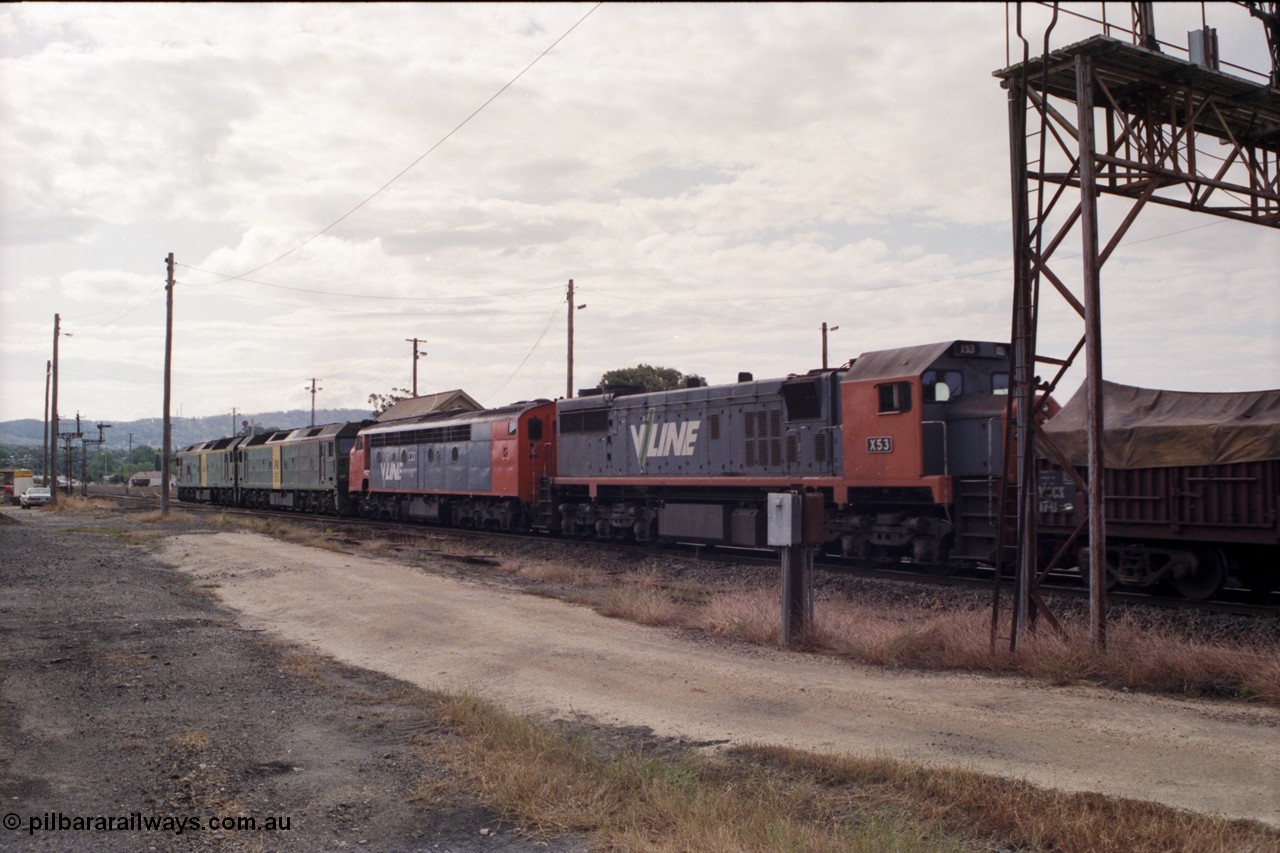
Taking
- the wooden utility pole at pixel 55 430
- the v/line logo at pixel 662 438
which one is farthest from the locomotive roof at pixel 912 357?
the wooden utility pole at pixel 55 430

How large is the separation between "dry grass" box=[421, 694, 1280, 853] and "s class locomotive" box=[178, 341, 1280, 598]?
4636 millimetres

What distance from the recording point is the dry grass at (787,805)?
527 centimetres

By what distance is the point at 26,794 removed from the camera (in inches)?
242

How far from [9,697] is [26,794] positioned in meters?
3.00

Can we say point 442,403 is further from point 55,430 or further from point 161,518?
point 55,430

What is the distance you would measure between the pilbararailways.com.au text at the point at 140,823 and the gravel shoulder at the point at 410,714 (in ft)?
0.24

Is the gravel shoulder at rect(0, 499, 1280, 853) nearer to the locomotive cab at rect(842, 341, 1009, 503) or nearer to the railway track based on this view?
the railway track

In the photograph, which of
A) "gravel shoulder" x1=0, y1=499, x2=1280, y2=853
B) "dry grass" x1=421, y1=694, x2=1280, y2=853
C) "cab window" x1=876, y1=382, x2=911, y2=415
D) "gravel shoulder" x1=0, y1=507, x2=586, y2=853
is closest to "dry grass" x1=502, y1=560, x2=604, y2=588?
"gravel shoulder" x1=0, y1=499, x2=1280, y2=853

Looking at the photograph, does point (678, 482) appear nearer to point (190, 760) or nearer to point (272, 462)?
point (190, 760)

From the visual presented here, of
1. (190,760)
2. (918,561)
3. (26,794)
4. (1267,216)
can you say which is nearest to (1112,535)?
(918,561)

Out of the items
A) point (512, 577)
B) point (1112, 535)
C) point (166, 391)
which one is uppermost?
point (166, 391)

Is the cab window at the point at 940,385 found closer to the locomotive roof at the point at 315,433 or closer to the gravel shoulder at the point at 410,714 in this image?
the gravel shoulder at the point at 410,714

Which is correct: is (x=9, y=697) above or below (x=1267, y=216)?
below

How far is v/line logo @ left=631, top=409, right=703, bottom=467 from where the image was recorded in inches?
871
